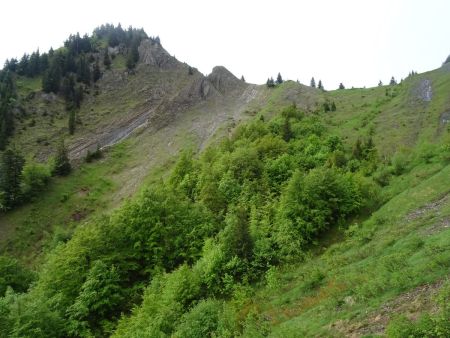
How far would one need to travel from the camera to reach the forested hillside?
22.4 meters

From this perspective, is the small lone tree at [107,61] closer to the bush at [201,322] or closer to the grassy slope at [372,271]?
Result: the grassy slope at [372,271]

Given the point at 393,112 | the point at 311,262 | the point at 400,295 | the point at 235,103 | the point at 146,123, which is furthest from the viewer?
the point at 235,103

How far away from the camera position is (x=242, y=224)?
35.2m

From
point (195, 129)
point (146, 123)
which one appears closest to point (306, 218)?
point (195, 129)

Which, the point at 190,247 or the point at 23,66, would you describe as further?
the point at 23,66

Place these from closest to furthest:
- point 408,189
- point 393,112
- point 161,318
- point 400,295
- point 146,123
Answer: point 400,295, point 161,318, point 408,189, point 393,112, point 146,123

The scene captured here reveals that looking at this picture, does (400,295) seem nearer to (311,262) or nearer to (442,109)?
(311,262)

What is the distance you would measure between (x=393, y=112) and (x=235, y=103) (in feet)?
159

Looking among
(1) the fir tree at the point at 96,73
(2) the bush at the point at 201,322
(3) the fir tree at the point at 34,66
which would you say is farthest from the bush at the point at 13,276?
(3) the fir tree at the point at 34,66

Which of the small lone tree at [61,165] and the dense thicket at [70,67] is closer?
the small lone tree at [61,165]

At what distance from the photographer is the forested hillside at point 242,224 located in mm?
22406

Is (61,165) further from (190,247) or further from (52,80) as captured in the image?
(52,80)

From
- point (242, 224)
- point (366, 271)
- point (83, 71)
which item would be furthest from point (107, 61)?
point (366, 271)

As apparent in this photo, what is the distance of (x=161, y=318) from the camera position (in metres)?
28.5
